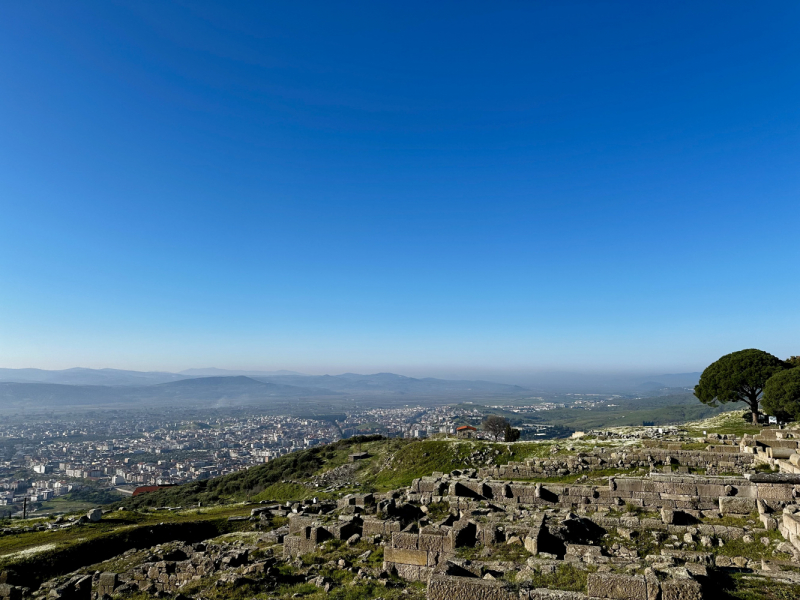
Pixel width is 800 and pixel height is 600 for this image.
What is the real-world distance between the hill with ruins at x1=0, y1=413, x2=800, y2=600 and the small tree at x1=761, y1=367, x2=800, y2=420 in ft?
28.1

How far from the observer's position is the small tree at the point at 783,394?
34375mm

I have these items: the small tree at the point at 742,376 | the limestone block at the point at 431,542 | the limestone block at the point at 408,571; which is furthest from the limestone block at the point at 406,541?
the small tree at the point at 742,376

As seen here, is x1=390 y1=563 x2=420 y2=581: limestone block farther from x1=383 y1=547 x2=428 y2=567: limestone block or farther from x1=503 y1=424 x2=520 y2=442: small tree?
x1=503 y1=424 x2=520 y2=442: small tree

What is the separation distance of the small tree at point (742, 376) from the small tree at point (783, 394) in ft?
8.31

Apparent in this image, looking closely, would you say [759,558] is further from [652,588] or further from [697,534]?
[652,588]

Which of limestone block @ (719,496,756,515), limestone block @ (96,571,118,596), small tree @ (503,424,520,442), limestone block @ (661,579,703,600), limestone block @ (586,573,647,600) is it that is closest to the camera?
limestone block @ (661,579,703,600)

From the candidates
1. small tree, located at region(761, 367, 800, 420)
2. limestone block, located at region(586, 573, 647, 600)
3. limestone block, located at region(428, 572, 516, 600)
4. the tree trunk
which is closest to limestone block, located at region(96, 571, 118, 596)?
limestone block, located at region(428, 572, 516, 600)

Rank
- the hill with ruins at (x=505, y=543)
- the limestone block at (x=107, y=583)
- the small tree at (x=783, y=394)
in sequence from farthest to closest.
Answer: the small tree at (x=783, y=394) → the limestone block at (x=107, y=583) → the hill with ruins at (x=505, y=543)

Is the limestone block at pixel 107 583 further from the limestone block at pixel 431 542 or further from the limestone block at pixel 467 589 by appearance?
the limestone block at pixel 467 589

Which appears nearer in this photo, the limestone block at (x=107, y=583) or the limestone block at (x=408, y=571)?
the limestone block at (x=408, y=571)

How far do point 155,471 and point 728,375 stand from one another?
412ft

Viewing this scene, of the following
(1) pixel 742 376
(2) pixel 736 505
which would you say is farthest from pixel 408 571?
(1) pixel 742 376

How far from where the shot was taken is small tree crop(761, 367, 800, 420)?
34375 mm

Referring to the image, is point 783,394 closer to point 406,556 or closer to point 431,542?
point 431,542
